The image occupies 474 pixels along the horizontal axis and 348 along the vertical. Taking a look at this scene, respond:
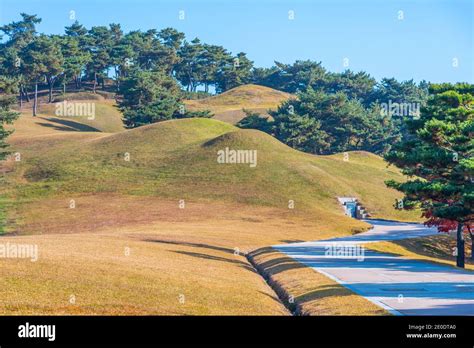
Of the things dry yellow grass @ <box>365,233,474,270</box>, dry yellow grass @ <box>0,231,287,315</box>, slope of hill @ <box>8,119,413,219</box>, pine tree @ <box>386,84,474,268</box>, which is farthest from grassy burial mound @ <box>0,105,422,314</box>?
pine tree @ <box>386,84,474,268</box>

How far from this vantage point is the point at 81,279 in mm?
27734

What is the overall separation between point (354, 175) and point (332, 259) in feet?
207

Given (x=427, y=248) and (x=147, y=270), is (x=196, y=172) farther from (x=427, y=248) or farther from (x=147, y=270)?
(x=147, y=270)

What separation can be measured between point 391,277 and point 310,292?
786cm

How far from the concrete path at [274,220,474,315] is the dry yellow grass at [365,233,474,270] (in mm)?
2353

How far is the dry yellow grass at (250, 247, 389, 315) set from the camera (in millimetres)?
25281

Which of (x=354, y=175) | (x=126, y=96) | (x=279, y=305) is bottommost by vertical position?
(x=279, y=305)

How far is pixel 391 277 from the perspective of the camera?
36188mm

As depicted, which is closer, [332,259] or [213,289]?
[213,289]

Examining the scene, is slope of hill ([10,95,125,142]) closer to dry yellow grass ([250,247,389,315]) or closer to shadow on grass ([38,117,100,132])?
shadow on grass ([38,117,100,132])

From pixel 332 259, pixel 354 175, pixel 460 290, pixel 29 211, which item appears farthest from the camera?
pixel 354 175

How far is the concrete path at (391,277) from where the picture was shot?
26094mm

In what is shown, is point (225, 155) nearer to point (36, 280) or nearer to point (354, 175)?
point (354, 175)
